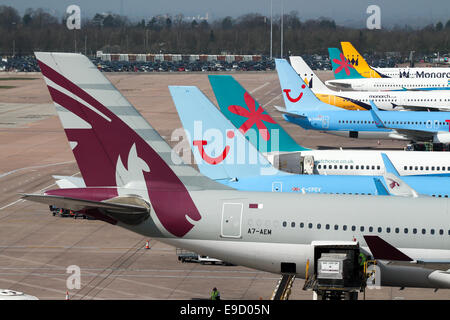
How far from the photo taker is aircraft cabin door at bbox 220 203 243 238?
25.5m

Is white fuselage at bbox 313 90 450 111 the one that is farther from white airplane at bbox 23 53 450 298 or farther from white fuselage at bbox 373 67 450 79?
white airplane at bbox 23 53 450 298

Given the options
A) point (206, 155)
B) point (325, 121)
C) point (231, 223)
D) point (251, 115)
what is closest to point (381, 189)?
point (206, 155)

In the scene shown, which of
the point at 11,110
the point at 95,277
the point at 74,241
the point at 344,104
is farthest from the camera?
the point at 11,110

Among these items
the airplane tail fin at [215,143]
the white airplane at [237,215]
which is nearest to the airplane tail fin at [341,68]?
the airplane tail fin at [215,143]

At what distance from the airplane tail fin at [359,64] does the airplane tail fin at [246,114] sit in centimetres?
8181

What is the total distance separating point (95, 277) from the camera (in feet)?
114

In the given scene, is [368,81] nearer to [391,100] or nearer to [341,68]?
[341,68]

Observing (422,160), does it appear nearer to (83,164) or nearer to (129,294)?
(129,294)

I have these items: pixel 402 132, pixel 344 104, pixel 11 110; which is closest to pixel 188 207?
pixel 402 132

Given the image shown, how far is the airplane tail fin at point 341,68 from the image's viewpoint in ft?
407

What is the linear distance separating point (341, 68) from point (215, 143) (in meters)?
91.8

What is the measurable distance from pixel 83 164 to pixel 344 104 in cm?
6067

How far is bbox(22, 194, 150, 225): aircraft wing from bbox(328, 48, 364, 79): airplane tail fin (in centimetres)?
10232

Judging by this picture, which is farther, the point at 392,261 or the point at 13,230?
the point at 13,230
